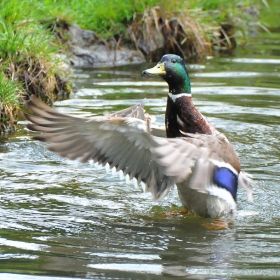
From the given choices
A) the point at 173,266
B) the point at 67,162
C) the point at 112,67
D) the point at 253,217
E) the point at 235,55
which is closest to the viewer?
the point at 173,266

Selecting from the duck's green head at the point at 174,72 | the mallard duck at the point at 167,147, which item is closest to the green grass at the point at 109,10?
the duck's green head at the point at 174,72

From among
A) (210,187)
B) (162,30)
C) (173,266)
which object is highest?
(162,30)

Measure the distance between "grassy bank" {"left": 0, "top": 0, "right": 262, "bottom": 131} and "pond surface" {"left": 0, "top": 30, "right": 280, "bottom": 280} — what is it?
56 centimetres

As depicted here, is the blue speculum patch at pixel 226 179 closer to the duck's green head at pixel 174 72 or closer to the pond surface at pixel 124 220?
the pond surface at pixel 124 220

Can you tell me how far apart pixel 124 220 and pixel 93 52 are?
631 cm

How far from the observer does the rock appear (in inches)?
440

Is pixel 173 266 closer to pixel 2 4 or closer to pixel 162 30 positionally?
pixel 2 4

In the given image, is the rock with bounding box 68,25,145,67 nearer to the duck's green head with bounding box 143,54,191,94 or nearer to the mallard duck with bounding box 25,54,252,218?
the duck's green head with bounding box 143,54,191,94

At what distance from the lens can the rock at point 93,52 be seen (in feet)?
36.7

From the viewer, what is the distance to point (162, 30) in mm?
11562

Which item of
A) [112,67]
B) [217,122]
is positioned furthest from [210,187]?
[112,67]

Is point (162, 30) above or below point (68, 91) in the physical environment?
above

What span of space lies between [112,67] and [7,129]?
3.74 m

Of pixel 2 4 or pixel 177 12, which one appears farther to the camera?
pixel 177 12
